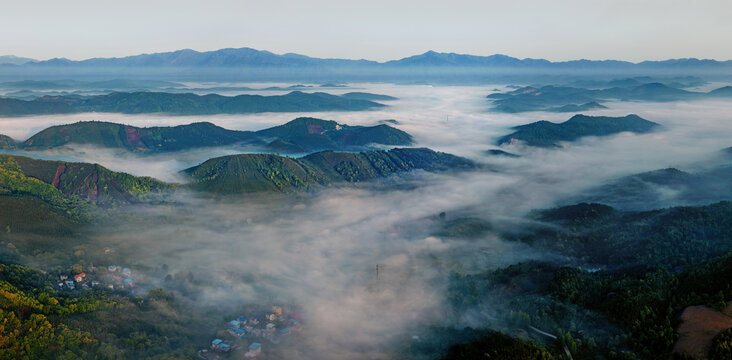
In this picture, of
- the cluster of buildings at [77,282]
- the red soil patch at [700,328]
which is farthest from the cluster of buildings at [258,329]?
the red soil patch at [700,328]

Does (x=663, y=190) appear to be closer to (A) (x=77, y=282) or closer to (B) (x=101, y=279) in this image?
(B) (x=101, y=279)

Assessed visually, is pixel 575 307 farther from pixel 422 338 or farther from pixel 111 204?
pixel 111 204

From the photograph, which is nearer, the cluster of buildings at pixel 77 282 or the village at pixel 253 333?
the village at pixel 253 333

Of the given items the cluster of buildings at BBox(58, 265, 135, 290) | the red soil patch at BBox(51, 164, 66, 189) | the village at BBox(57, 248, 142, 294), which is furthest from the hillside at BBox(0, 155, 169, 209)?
the cluster of buildings at BBox(58, 265, 135, 290)

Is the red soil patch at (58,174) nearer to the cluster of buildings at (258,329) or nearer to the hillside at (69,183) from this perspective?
the hillside at (69,183)

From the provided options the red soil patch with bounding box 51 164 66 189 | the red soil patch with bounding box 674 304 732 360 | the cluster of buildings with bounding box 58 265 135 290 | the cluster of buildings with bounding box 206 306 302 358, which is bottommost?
the cluster of buildings with bounding box 206 306 302 358

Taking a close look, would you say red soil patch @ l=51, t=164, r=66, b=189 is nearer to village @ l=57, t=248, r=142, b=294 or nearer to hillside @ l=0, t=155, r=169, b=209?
hillside @ l=0, t=155, r=169, b=209

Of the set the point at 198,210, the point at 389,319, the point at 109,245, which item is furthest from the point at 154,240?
the point at 389,319

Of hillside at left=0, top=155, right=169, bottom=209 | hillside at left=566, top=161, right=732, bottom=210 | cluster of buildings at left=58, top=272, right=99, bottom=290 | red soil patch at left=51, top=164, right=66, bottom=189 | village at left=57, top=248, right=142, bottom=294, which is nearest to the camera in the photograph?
cluster of buildings at left=58, top=272, right=99, bottom=290
